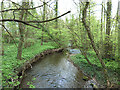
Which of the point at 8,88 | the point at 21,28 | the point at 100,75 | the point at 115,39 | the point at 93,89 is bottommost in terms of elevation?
the point at 93,89

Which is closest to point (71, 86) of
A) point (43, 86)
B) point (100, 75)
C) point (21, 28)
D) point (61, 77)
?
point (61, 77)

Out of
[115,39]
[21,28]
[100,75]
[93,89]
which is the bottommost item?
[93,89]

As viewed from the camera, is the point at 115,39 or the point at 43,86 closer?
the point at 43,86

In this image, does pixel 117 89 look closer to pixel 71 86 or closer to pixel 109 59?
pixel 71 86

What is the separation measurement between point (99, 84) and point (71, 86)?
1.87m

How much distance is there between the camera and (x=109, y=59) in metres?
7.21

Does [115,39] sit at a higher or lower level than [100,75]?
higher

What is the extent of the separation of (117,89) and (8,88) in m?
5.84

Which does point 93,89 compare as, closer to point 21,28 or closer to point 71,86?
point 71,86

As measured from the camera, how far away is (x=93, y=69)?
6.42 meters

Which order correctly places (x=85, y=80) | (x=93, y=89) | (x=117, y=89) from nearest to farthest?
(x=117, y=89) < (x=93, y=89) < (x=85, y=80)

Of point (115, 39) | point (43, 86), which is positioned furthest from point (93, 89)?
point (115, 39)

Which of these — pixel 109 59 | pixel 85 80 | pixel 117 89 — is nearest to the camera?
pixel 117 89

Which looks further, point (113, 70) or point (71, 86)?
point (113, 70)
